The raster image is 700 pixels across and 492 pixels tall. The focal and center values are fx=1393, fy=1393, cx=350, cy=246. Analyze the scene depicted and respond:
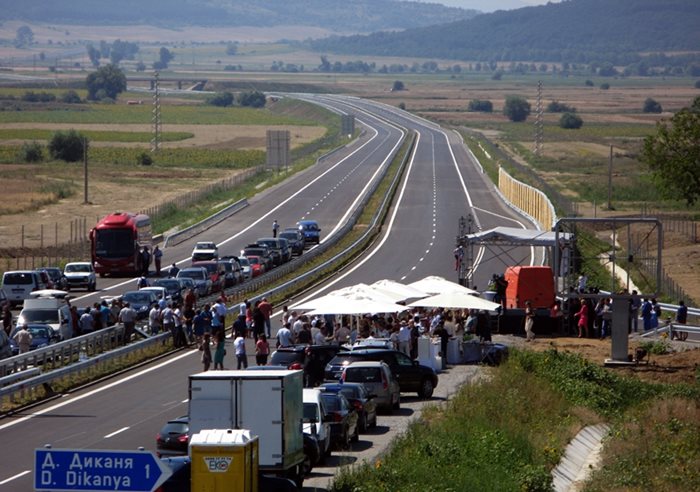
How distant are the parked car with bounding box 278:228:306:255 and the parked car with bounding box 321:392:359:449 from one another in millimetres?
42527

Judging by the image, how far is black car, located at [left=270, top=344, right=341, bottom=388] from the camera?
32281 mm

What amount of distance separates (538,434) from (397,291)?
1493 cm

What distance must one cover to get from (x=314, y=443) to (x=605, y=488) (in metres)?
5.96

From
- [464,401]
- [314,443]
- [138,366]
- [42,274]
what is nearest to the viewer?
[314,443]

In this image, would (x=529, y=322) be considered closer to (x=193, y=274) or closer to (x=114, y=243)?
(x=193, y=274)

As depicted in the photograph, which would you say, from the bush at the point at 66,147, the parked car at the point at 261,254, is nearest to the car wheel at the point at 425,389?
the parked car at the point at 261,254

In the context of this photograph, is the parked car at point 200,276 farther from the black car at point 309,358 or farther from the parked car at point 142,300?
the black car at point 309,358

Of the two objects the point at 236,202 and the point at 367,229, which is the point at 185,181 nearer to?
the point at 236,202

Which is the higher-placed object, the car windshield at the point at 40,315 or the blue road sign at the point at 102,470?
the blue road sign at the point at 102,470

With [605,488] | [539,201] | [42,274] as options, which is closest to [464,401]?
[605,488]

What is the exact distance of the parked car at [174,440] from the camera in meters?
22.4

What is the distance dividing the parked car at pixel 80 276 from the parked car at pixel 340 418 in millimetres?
30029

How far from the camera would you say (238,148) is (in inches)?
6083

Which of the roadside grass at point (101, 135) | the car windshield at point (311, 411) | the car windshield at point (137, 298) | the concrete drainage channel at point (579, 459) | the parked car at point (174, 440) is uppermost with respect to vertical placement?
the roadside grass at point (101, 135)
